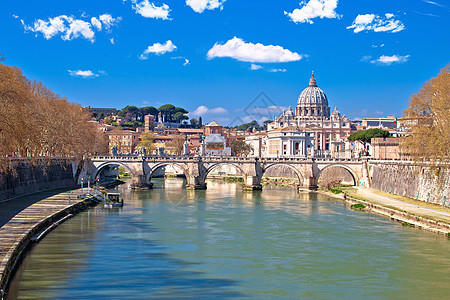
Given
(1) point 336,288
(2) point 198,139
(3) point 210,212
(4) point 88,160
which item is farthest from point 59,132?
(2) point 198,139

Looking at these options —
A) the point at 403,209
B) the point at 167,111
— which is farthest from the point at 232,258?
the point at 167,111

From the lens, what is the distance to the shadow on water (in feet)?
69.7

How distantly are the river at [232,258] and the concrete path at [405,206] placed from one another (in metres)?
2.08

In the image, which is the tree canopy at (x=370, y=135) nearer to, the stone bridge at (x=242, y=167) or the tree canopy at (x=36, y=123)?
the stone bridge at (x=242, y=167)

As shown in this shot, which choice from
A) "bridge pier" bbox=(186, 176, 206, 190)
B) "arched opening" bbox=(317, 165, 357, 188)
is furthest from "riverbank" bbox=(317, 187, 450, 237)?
"bridge pier" bbox=(186, 176, 206, 190)

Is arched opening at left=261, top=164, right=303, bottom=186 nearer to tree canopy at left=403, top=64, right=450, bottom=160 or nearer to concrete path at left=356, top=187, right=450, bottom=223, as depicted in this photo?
concrete path at left=356, top=187, right=450, bottom=223

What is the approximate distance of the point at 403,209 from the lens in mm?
40000

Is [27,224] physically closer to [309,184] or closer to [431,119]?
[431,119]

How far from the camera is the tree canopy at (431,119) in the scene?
1549 inches

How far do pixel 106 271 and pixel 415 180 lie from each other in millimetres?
31109

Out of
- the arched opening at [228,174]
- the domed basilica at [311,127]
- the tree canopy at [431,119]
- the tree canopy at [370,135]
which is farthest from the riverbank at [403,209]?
the domed basilica at [311,127]

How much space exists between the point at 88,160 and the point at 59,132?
1121 cm

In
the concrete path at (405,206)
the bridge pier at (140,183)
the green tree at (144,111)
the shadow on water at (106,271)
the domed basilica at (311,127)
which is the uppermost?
the green tree at (144,111)

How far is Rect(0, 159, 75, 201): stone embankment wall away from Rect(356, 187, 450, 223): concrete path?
28747mm
